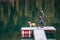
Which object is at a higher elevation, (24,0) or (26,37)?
(24,0)

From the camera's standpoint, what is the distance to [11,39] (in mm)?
12664

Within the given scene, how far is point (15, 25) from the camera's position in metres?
16.3

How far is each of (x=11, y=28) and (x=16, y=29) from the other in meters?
0.52

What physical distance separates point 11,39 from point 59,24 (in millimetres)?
4555

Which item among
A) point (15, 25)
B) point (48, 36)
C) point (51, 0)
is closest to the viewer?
point (48, 36)

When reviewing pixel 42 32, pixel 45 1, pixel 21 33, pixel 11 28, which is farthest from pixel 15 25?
pixel 45 1

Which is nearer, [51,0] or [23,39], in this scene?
[23,39]

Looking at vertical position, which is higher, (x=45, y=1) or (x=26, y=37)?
(x=45, y=1)

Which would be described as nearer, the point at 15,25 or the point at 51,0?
the point at 15,25

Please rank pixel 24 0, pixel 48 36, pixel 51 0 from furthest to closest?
pixel 24 0
pixel 51 0
pixel 48 36

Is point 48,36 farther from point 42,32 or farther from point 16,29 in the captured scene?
point 16,29

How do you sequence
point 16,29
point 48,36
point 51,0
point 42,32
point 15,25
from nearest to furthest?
point 42,32 < point 48,36 < point 16,29 < point 15,25 < point 51,0

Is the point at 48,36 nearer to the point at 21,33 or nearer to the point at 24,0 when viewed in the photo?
the point at 21,33

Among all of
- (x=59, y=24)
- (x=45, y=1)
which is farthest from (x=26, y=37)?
(x=45, y=1)
